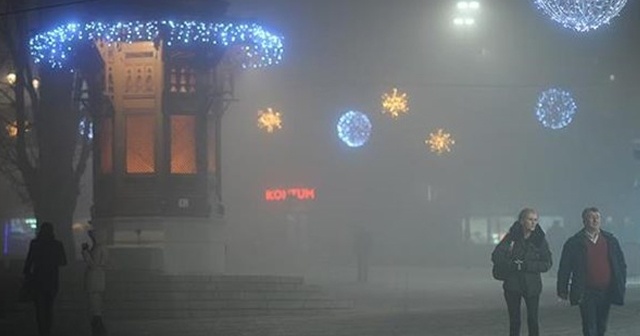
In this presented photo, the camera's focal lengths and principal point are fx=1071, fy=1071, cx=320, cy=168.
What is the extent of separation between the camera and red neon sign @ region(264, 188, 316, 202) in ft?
186

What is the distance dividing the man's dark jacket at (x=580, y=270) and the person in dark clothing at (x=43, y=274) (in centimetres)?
959

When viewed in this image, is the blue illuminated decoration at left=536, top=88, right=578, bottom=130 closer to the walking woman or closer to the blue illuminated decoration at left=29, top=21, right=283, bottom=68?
the blue illuminated decoration at left=29, top=21, right=283, bottom=68

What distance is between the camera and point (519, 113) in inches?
2195

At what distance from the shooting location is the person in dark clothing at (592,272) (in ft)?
40.5

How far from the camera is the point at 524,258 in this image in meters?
12.8

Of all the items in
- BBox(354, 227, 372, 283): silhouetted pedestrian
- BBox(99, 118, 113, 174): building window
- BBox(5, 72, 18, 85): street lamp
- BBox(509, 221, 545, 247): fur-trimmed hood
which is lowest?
BBox(354, 227, 372, 283): silhouetted pedestrian

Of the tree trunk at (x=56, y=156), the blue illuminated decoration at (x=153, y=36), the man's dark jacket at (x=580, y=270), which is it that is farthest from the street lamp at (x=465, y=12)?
the man's dark jacket at (x=580, y=270)

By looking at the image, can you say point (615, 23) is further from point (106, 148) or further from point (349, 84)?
point (106, 148)

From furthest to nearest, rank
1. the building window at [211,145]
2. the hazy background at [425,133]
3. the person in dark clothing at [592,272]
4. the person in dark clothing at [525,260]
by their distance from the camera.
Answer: the hazy background at [425,133] → the building window at [211,145] → the person in dark clothing at [525,260] → the person in dark clothing at [592,272]

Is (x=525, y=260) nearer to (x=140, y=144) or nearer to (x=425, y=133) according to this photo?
(x=140, y=144)

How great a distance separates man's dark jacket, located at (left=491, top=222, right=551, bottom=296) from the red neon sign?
4383 cm

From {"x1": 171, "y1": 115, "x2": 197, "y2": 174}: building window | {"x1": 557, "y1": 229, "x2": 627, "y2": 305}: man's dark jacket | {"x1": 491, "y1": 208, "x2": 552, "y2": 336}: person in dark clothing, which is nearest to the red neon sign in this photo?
{"x1": 171, "y1": 115, "x2": 197, "y2": 174}: building window

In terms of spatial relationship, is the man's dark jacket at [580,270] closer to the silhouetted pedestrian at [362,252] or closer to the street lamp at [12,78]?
the street lamp at [12,78]

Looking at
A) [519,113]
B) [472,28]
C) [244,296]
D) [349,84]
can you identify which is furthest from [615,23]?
[244,296]
